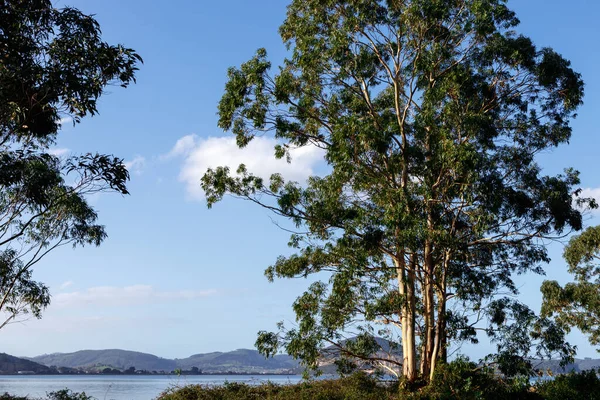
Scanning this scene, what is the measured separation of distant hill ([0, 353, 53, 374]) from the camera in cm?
8106

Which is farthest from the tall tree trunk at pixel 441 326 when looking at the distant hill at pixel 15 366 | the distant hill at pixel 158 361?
the distant hill at pixel 158 361

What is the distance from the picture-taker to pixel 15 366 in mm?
85938

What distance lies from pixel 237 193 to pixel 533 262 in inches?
336

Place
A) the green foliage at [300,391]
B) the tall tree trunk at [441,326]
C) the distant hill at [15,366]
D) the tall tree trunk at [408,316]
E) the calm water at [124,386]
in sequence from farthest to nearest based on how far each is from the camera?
1. the distant hill at [15,366]
2. the calm water at [124,386]
3. the tall tree trunk at [408,316]
4. the tall tree trunk at [441,326]
5. the green foliage at [300,391]

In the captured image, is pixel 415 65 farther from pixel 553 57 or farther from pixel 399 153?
pixel 553 57

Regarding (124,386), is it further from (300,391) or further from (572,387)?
(572,387)

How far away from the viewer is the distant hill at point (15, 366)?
81.1 metres

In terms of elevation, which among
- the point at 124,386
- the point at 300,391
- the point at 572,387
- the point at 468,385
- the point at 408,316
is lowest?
the point at 300,391

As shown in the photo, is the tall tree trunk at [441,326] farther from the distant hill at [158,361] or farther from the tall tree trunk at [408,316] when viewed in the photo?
the distant hill at [158,361]

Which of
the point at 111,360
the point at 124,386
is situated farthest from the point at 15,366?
the point at 111,360

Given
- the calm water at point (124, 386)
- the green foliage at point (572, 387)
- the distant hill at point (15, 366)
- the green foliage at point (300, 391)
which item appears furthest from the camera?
the distant hill at point (15, 366)

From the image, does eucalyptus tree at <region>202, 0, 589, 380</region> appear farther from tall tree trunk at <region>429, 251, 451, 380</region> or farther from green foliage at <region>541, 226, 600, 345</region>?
green foliage at <region>541, 226, 600, 345</region>

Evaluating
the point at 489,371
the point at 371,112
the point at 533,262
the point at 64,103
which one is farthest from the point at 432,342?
the point at 64,103

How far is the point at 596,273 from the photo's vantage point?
2794cm
